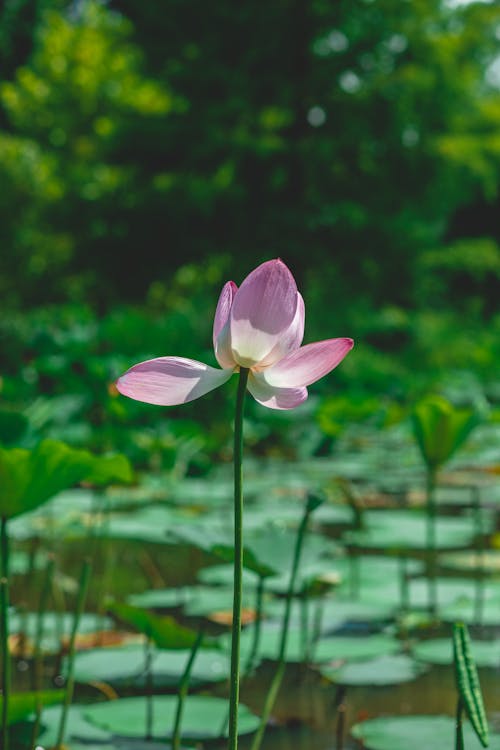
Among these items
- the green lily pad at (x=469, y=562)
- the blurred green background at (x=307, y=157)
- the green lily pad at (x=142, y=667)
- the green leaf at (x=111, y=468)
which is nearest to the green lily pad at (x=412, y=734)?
the green lily pad at (x=142, y=667)

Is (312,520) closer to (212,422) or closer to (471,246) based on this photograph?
(212,422)

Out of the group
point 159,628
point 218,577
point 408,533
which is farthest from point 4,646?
point 408,533

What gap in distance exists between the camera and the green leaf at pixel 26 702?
2.65 ft

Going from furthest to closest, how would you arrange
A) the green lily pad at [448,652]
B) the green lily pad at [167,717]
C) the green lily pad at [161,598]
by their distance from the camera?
the green lily pad at [161,598]
the green lily pad at [448,652]
the green lily pad at [167,717]

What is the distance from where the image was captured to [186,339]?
4.11 meters

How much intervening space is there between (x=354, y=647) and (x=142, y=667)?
0.88 ft

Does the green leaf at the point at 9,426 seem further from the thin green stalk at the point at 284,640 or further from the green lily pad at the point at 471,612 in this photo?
the green lily pad at the point at 471,612

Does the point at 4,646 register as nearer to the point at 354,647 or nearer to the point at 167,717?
the point at 167,717

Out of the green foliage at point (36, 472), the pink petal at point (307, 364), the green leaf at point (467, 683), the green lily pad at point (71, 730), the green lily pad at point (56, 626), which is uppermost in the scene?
the pink petal at point (307, 364)

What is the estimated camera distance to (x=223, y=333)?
587 mm

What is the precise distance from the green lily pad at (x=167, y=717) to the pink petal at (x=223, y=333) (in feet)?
1.66

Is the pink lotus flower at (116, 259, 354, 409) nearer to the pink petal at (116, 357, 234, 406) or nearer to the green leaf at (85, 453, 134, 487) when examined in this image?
the pink petal at (116, 357, 234, 406)

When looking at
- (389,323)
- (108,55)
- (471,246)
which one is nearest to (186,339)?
(389,323)

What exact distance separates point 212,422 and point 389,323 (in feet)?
18.0
